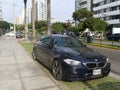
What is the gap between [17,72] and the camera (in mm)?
9945

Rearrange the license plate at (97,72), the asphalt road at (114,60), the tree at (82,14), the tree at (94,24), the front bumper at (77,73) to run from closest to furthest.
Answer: the front bumper at (77,73) → the license plate at (97,72) → the asphalt road at (114,60) → the tree at (94,24) → the tree at (82,14)

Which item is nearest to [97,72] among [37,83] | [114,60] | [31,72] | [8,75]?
[37,83]

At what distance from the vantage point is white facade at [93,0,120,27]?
77256 millimetres

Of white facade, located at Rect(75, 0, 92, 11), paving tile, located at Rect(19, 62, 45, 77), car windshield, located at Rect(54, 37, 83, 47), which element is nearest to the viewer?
paving tile, located at Rect(19, 62, 45, 77)

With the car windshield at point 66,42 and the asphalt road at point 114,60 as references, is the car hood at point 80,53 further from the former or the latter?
the asphalt road at point 114,60

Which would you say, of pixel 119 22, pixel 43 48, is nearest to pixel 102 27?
pixel 119 22

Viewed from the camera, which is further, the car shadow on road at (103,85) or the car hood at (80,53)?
the car hood at (80,53)

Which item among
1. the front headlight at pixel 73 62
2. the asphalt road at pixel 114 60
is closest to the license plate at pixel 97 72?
Answer: the front headlight at pixel 73 62

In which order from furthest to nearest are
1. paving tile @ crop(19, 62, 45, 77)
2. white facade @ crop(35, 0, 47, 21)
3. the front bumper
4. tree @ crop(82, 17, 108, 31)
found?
white facade @ crop(35, 0, 47, 21) < tree @ crop(82, 17, 108, 31) < paving tile @ crop(19, 62, 45, 77) < the front bumper

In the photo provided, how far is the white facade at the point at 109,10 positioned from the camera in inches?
3042

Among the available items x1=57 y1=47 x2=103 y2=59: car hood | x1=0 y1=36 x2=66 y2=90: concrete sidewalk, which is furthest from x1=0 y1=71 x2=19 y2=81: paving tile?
x1=57 y1=47 x2=103 y2=59: car hood

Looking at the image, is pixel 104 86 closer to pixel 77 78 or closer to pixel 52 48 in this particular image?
pixel 77 78

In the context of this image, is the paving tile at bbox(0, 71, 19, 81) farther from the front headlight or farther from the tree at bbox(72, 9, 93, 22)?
the tree at bbox(72, 9, 93, 22)

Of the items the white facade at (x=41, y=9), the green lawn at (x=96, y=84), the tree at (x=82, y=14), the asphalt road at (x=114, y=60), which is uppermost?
the white facade at (x=41, y=9)
